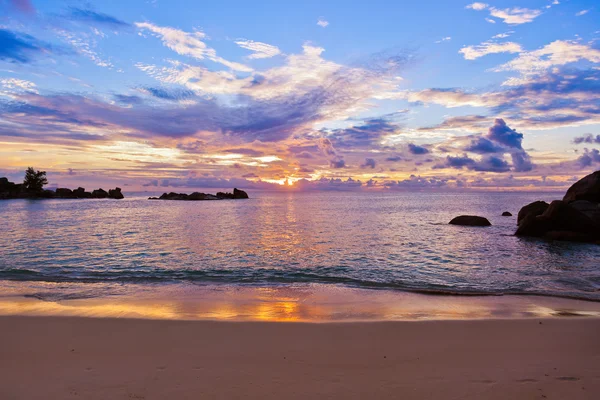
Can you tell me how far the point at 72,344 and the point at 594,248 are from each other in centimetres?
3002

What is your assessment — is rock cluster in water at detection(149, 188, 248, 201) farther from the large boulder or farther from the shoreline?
the shoreline

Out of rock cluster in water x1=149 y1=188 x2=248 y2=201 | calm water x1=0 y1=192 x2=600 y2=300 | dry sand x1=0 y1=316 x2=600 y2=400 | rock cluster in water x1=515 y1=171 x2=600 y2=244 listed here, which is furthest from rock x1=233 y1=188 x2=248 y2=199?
dry sand x1=0 y1=316 x2=600 y2=400

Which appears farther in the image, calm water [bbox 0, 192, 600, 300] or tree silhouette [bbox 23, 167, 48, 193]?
tree silhouette [bbox 23, 167, 48, 193]

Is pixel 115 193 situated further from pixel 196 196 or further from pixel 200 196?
pixel 200 196

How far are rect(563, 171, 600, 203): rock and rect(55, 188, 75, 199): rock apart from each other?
15342cm

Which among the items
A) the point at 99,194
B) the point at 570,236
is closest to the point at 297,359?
the point at 570,236

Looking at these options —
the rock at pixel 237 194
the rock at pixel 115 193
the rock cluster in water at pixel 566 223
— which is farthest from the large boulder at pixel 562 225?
the rock at pixel 115 193

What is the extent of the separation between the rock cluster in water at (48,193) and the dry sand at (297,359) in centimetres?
14473

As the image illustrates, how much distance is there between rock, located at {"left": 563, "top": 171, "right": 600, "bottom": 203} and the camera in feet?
106

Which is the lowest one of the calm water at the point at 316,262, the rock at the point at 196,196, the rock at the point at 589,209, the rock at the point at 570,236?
the calm water at the point at 316,262

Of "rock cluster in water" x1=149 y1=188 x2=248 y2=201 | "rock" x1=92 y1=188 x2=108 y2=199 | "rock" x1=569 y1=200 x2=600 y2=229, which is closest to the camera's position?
"rock" x1=569 y1=200 x2=600 y2=229

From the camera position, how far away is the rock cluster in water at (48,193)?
4693 inches

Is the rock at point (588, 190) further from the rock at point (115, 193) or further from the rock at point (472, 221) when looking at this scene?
the rock at point (115, 193)

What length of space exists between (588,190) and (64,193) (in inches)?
6164
